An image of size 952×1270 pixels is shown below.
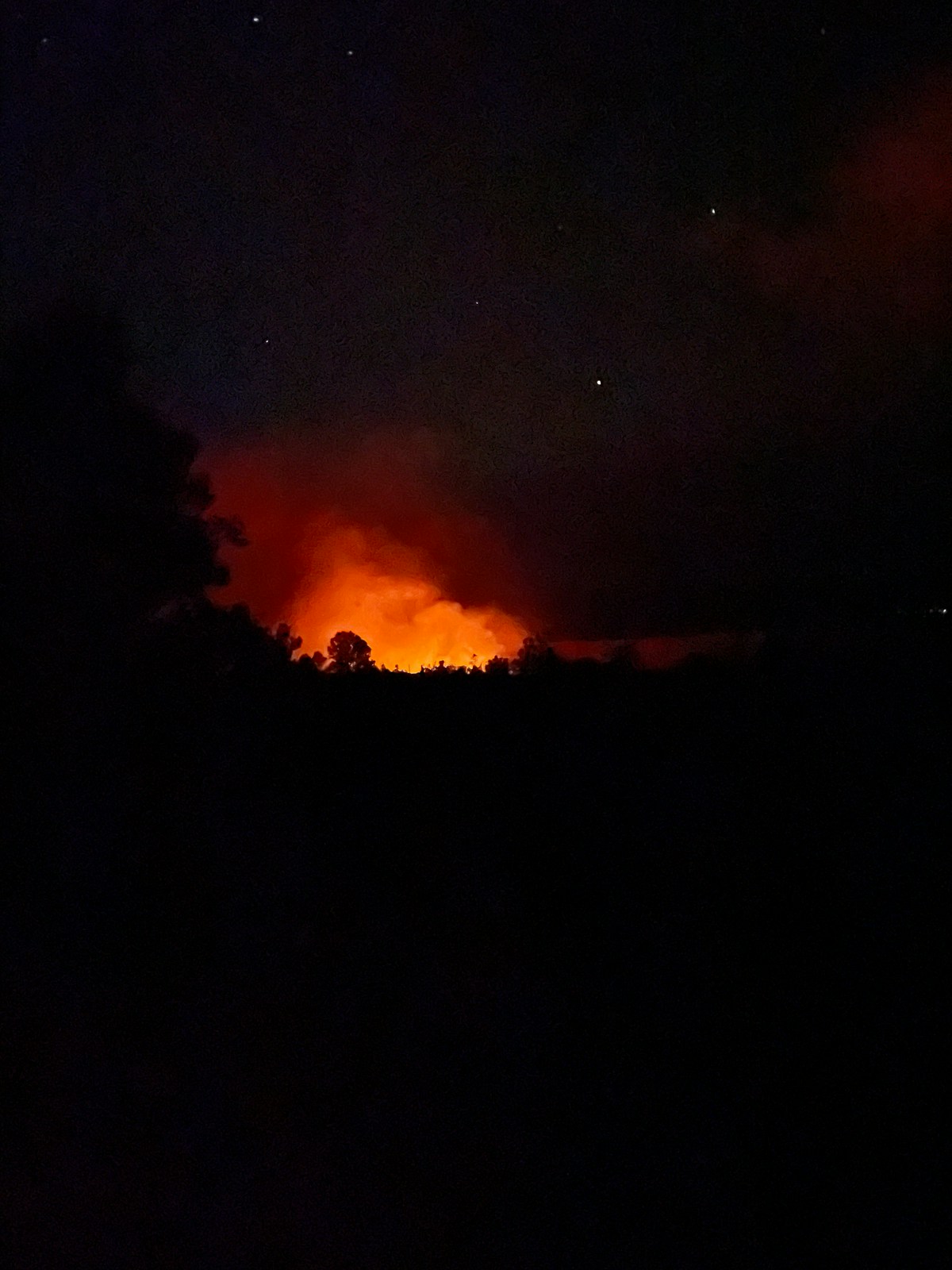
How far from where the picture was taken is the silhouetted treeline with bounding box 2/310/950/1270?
570cm

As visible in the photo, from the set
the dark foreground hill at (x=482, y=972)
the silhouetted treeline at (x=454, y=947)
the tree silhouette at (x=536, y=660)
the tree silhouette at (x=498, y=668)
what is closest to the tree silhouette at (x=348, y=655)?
the silhouetted treeline at (x=454, y=947)

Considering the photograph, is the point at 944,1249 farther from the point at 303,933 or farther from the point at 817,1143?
the point at 303,933

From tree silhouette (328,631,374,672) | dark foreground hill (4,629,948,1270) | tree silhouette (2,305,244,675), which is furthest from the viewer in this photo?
tree silhouette (328,631,374,672)

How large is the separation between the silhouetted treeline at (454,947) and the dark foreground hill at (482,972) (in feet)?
0.06

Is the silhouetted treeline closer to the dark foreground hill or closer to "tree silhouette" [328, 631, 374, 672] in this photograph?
the dark foreground hill

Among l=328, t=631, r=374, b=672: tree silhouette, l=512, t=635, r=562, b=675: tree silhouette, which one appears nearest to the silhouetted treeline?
l=512, t=635, r=562, b=675: tree silhouette

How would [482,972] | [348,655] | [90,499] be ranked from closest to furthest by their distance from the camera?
[482,972] < [90,499] < [348,655]

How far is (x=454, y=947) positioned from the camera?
257 inches

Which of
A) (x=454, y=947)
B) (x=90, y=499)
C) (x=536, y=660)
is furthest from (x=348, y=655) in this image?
(x=454, y=947)

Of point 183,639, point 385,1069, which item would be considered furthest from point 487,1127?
point 183,639

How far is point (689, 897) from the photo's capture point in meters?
6.57

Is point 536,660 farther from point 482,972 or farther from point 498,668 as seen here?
point 482,972

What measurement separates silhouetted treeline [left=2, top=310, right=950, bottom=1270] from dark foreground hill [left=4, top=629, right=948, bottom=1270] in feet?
0.06

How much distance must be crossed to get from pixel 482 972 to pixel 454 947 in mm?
204
